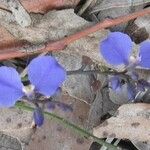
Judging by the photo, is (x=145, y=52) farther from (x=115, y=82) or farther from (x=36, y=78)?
(x=36, y=78)

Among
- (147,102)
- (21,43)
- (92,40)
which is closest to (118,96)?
(147,102)

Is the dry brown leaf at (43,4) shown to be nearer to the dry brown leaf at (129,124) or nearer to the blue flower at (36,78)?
the blue flower at (36,78)

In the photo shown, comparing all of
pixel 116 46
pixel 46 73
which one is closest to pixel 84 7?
pixel 116 46

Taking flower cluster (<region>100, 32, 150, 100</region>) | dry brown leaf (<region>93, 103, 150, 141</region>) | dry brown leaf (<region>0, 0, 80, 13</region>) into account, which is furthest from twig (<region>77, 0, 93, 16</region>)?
dry brown leaf (<region>93, 103, 150, 141</region>)

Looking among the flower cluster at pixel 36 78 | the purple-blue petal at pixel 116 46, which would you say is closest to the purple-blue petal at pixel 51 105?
the flower cluster at pixel 36 78

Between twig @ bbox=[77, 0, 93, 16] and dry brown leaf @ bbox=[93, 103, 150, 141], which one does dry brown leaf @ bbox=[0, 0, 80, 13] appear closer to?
twig @ bbox=[77, 0, 93, 16]

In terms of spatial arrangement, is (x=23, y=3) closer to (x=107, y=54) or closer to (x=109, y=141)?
(x=107, y=54)

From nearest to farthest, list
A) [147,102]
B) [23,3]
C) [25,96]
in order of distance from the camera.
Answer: [25,96] < [23,3] < [147,102]
